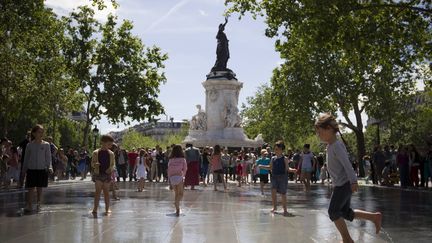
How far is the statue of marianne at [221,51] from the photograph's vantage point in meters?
49.0

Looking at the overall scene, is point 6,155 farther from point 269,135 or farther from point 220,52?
→ point 269,135

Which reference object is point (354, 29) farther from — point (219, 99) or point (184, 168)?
point (219, 99)

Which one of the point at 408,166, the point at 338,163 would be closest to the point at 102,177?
the point at 338,163

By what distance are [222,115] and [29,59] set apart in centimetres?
2048

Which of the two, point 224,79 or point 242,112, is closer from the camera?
point 224,79

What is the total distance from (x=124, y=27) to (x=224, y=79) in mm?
10593

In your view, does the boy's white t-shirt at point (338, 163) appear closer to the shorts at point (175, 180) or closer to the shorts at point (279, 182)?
the shorts at point (279, 182)

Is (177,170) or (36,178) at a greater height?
(177,170)

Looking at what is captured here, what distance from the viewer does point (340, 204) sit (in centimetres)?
764

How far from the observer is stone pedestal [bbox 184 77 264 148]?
155 ft

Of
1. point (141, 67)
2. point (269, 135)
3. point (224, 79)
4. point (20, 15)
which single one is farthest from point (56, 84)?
point (269, 135)

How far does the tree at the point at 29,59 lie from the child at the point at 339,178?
66.1ft

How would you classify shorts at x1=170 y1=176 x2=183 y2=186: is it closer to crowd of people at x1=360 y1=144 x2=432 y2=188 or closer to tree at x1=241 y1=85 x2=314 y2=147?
crowd of people at x1=360 y1=144 x2=432 y2=188

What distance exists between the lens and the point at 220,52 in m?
49.9
